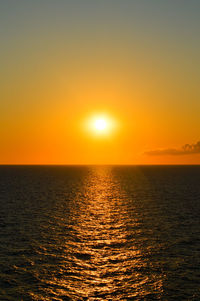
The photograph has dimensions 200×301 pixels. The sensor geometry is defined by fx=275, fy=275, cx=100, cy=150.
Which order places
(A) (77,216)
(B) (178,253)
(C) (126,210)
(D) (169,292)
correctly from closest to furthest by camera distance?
(D) (169,292), (B) (178,253), (A) (77,216), (C) (126,210)

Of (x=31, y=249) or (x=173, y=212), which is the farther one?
(x=173, y=212)

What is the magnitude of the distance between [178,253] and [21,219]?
101 ft

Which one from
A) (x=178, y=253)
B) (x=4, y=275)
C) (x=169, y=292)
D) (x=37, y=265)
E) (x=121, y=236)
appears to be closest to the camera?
(x=169, y=292)

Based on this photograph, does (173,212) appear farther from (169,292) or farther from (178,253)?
(169,292)

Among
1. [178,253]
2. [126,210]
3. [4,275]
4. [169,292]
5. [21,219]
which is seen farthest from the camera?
[126,210]

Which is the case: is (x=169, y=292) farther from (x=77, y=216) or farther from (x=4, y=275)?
(x=77, y=216)

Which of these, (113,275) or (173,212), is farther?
(173,212)

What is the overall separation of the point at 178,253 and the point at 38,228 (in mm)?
22918

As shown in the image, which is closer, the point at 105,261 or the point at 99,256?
the point at 105,261

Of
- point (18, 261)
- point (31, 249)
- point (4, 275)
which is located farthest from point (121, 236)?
point (4, 275)

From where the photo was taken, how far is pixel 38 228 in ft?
148

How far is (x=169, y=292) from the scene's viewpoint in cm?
2391

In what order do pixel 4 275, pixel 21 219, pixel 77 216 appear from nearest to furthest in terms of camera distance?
pixel 4 275
pixel 21 219
pixel 77 216

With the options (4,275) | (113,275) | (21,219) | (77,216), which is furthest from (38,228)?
(113,275)
